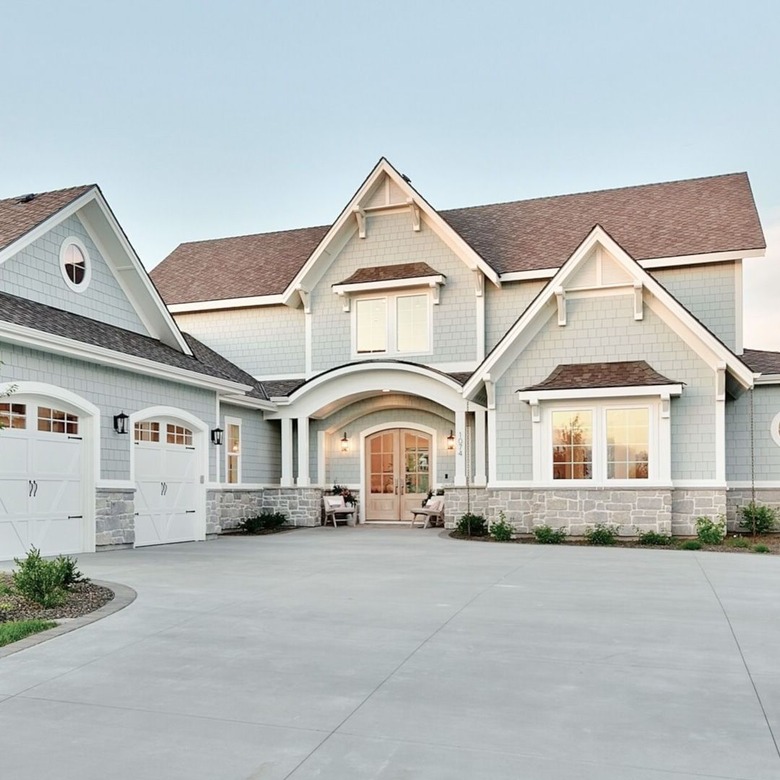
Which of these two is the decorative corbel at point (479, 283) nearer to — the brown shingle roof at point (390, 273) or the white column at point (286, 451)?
the brown shingle roof at point (390, 273)

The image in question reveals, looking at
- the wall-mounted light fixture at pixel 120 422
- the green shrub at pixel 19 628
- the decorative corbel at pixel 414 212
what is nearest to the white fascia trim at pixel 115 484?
the wall-mounted light fixture at pixel 120 422

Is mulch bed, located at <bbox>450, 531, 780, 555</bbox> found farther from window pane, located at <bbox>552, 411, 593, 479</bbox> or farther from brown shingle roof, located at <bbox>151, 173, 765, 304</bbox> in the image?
brown shingle roof, located at <bbox>151, 173, 765, 304</bbox>

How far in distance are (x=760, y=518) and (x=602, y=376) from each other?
473 cm

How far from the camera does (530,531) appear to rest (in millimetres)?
16422

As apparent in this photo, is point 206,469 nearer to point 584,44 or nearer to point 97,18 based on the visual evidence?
point 97,18

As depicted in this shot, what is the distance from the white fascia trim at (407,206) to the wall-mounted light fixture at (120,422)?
7.66 meters

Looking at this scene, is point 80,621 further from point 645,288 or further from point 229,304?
point 229,304

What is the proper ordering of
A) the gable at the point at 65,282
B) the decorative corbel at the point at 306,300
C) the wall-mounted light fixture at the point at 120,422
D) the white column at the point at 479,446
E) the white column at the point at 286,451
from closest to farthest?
the gable at the point at 65,282
the wall-mounted light fixture at the point at 120,422
the white column at the point at 479,446
the white column at the point at 286,451
the decorative corbel at the point at 306,300

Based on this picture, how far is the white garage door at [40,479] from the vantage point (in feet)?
39.2

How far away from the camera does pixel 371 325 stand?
20703 mm

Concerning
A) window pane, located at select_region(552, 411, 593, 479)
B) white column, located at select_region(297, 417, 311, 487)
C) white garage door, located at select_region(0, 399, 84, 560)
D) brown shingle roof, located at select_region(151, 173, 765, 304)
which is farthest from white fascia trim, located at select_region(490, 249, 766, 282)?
white garage door, located at select_region(0, 399, 84, 560)

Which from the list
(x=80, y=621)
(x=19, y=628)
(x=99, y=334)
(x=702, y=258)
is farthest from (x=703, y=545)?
(x=19, y=628)

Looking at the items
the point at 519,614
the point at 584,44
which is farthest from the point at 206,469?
the point at 584,44

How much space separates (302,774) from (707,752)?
6.84 ft
